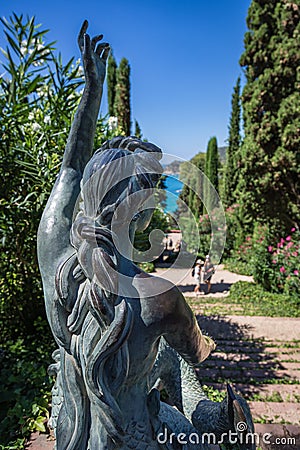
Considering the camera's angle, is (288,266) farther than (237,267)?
No

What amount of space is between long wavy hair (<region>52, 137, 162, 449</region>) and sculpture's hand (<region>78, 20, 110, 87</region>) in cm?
36

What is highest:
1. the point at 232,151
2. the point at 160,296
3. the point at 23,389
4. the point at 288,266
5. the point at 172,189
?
the point at 232,151

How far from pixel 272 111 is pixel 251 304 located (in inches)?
201

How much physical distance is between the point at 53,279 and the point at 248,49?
1028cm

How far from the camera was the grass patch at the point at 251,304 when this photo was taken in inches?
286

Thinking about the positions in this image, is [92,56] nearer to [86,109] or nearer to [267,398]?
[86,109]

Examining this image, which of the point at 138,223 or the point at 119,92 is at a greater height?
the point at 119,92

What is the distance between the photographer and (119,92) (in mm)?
16984

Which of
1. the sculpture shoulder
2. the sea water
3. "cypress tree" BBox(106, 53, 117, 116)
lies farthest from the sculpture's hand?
"cypress tree" BBox(106, 53, 117, 116)

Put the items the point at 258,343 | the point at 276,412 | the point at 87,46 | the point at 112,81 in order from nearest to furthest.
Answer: the point at 87,46 → the point at 276,412 → the point at 258,343 → the point at 112,81

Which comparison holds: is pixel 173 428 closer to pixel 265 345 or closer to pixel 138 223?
pixel 138 223

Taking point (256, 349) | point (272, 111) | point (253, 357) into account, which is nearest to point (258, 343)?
point (256, 349)

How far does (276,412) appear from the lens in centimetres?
354

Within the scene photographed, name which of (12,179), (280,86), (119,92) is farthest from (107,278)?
(119,92)
